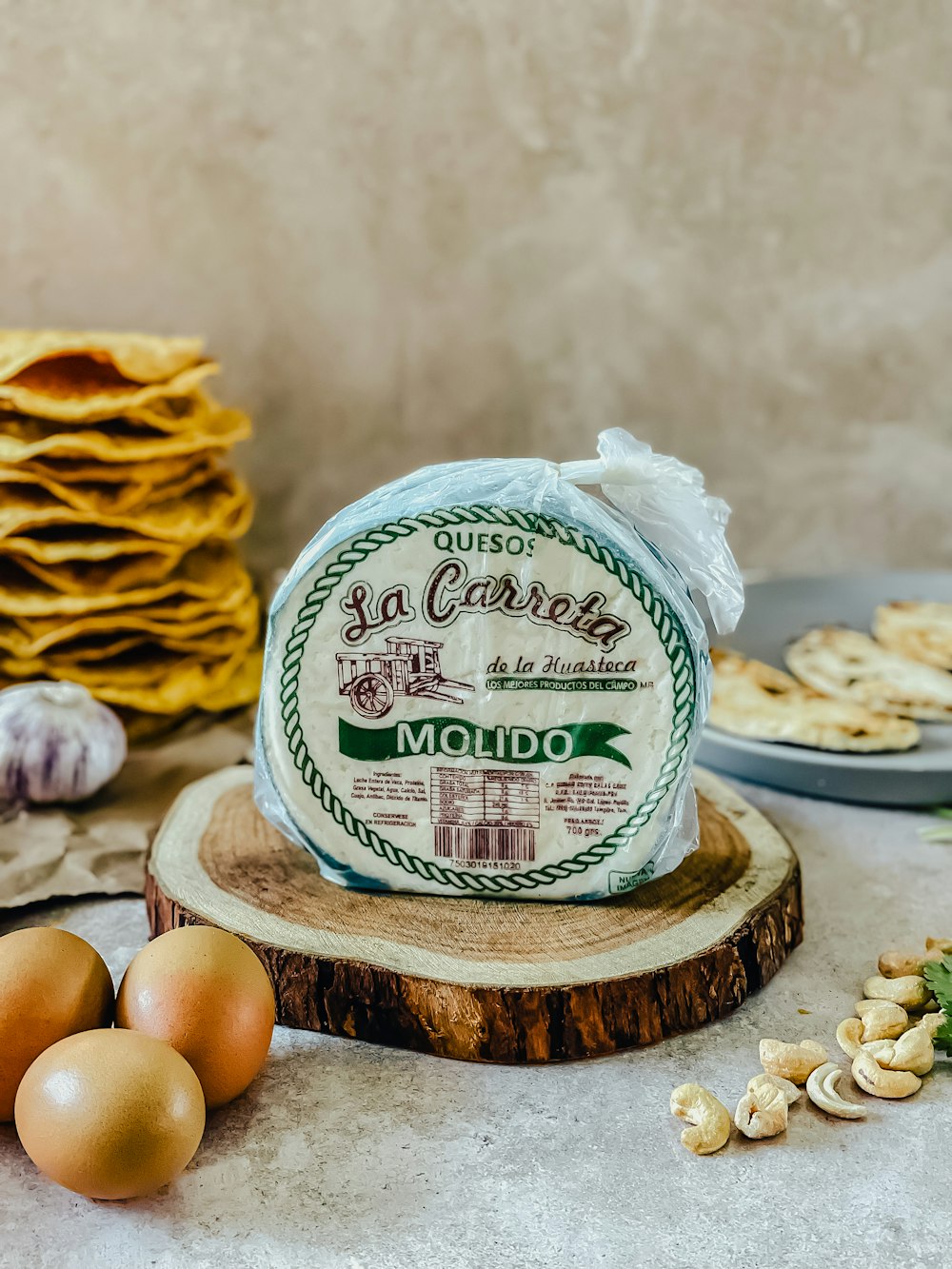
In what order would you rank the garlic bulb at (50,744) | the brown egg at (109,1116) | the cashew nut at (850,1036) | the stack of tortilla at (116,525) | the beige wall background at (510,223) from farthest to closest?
the beige wall background at (510,223) < the stack of tortilla at (116,525) < the garlic bulb at (50,744) < the cashew nut at (850,1036) < the brown egg at (109,1116)

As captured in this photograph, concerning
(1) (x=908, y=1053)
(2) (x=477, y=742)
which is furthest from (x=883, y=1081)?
(2) (x=477, y=742)

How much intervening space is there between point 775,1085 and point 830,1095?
4 centimetres

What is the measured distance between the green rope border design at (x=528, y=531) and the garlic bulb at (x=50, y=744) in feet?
1.32

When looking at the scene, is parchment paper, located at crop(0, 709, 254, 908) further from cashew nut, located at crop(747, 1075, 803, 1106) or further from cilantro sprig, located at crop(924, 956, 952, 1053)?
cilantro sprig, located at crop(924, 956, 952, 1053)

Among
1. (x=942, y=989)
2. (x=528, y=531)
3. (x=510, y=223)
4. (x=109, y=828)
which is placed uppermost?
(x=510, y=223)

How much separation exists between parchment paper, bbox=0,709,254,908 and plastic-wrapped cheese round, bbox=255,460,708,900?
0.27 metres

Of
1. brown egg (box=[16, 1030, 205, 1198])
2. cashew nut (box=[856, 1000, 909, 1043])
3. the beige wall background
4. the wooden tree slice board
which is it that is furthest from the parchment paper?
cashew nut (box=[856, 1000, 909, 1043])

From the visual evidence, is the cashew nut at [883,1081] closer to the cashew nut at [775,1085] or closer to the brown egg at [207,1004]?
the cashew nut at [775,1085]

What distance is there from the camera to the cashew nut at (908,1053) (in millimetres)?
889

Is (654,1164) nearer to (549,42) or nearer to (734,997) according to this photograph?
(734,997)

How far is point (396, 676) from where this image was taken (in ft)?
3.40

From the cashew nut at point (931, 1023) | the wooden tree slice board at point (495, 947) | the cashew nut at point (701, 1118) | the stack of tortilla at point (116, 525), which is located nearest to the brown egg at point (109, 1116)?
the wooden tree slice board at point (495, 947)

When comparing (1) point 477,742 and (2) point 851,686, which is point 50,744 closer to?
(1) point 477,742

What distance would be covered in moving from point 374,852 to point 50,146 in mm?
1320
